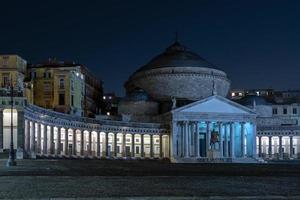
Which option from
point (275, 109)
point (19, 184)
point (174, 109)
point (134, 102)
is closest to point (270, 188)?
point (19, 184)

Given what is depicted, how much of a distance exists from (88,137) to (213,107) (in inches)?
1041

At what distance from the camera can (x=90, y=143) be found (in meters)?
123

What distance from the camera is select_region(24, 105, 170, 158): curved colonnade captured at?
98188mm

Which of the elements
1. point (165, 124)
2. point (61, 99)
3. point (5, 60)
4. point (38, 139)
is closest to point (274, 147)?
point (165, 124)

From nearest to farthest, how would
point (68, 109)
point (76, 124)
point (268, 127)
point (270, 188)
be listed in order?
point (270, 188) → point (76, 124) → point (68, 109) → point (268, 127)

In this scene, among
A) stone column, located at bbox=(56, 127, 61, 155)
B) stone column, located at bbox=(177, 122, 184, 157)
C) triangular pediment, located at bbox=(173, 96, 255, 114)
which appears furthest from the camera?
stone column, located at bbox=(177, 122, 184, 157)

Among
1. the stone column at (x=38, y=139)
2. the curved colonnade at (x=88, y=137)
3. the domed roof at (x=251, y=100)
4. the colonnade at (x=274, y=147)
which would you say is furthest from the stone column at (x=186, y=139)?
the stone column at (x=38, y=139)

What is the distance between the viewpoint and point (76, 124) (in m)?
116

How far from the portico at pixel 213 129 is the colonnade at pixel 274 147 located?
30.8 feet

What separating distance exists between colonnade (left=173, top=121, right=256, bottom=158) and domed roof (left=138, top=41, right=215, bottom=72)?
70.0 feet

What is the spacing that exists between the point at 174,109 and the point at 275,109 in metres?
39.6

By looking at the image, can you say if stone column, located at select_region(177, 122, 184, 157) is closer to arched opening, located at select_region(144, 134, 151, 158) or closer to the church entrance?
the church entrance

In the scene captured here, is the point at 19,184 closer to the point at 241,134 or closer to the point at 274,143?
the point at 241,134

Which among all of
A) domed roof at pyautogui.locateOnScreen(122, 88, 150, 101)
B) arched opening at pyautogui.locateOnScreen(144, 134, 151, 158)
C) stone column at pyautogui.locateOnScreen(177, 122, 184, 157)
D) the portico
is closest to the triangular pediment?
the portico
